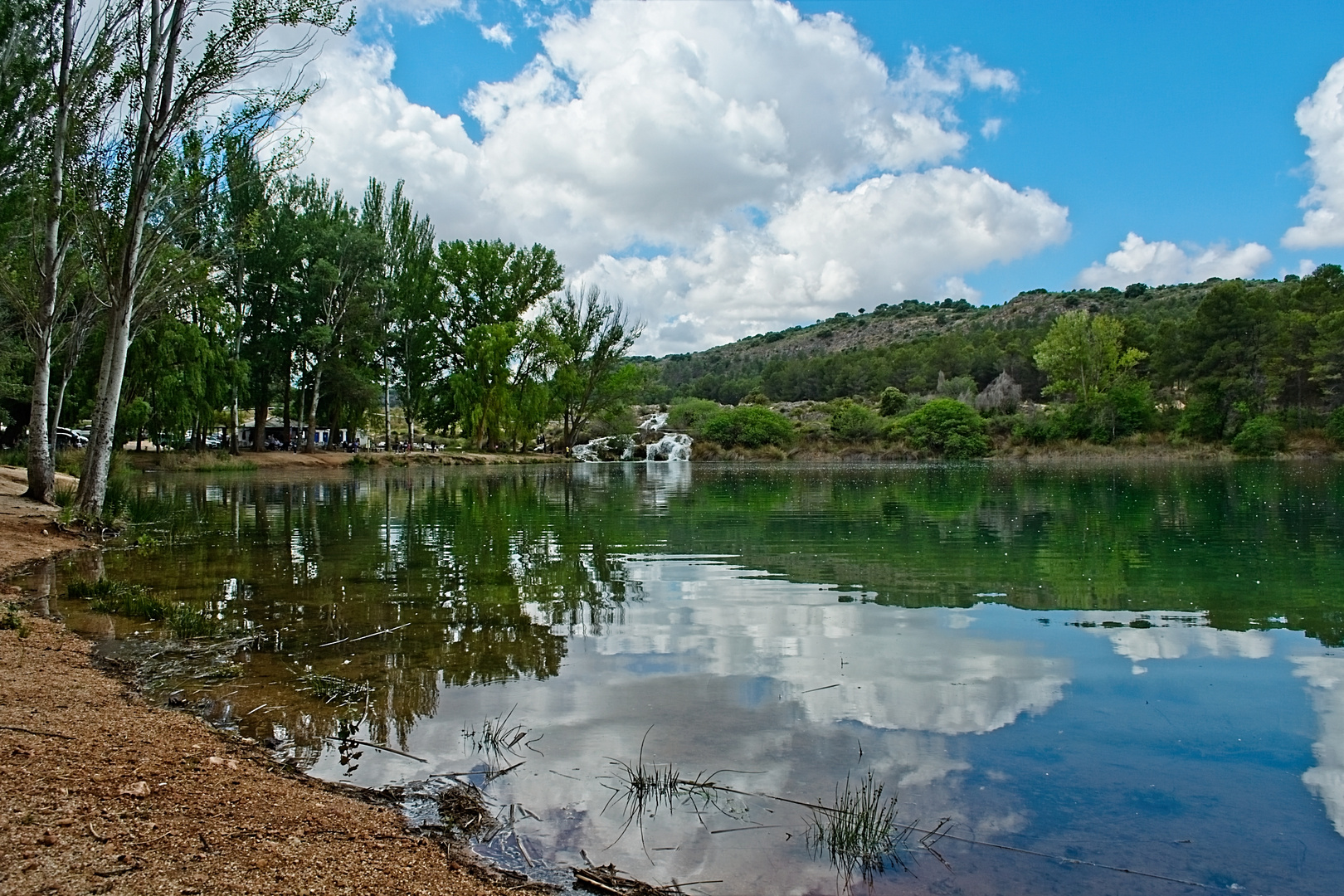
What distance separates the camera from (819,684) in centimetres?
699

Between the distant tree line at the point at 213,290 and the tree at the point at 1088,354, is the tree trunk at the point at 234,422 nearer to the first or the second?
the distant tree line at the point at 213,290

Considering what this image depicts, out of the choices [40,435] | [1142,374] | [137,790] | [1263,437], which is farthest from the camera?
[1142,374]

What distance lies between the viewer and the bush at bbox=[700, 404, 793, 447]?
263 feet

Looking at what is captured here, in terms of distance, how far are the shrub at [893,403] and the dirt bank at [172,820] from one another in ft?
284

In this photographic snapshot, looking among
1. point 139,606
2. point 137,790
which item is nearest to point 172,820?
point 137,790

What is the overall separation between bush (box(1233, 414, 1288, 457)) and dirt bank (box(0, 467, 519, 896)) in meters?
71.6

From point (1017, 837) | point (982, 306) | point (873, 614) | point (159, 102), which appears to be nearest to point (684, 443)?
point (159, 102)

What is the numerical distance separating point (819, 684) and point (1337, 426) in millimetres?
69055

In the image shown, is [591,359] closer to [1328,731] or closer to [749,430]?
[749,430]

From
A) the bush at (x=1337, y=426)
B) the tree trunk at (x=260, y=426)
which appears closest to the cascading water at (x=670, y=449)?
the tree trunk at (x=260, y=426)

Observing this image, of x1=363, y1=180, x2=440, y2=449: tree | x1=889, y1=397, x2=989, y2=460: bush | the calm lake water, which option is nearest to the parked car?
x1=363, y1=180, x2=440, y2=449: tree

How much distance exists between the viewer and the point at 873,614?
31.7 ft

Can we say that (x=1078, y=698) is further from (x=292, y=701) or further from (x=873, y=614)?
(x=292, y=701)

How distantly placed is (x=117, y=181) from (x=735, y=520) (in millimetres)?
15772
